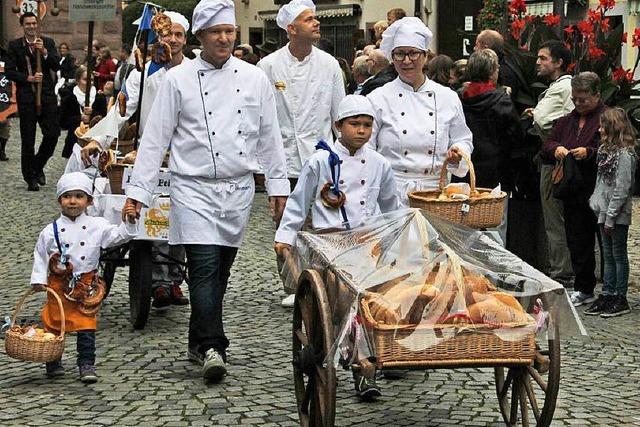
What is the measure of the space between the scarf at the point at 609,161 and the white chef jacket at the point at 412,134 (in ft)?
6.22

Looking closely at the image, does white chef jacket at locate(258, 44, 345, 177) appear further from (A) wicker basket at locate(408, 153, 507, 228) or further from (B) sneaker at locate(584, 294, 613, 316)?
(A) wicker basket at locate(408, 153, 507, 228)

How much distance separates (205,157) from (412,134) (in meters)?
1.19

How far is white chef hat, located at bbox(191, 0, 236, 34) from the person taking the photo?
779 cm

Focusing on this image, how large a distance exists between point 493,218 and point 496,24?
18840mm

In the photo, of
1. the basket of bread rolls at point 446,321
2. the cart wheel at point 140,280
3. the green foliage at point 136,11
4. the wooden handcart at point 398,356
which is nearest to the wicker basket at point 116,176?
the cart wheel at point 140,280

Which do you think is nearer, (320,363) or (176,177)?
(320,363)

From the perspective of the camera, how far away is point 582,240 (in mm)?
10562

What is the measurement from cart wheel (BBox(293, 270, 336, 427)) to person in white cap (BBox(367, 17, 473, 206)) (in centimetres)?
156

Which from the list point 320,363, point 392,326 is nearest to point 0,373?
point 320,363

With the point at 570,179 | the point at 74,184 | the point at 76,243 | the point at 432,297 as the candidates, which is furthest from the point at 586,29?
the point at 432,297

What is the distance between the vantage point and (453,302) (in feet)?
19.9

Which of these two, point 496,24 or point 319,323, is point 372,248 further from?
point 496,24

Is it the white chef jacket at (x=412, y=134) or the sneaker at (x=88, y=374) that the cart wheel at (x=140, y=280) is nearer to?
the sneaker at (x=88, y=374)

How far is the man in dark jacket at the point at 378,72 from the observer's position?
12102 mm
